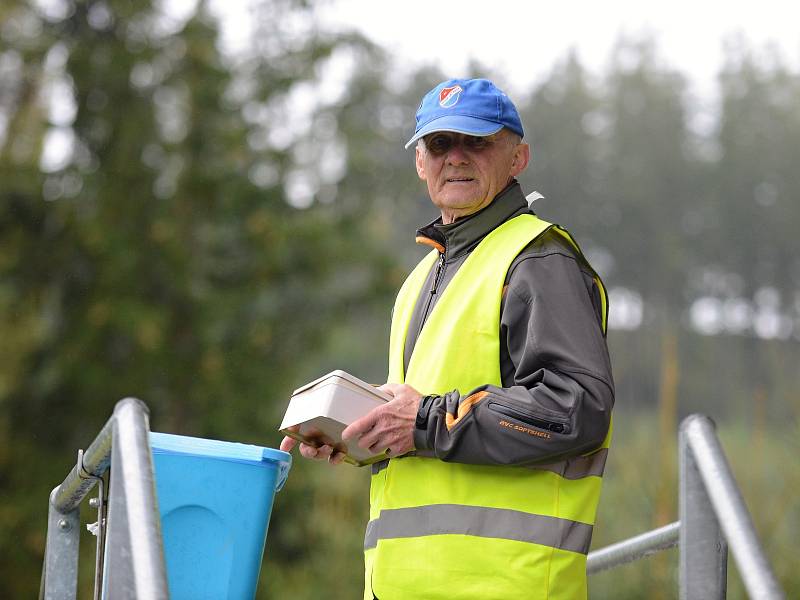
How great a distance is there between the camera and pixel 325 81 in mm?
11070

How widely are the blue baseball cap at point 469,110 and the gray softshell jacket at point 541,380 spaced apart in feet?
0.93

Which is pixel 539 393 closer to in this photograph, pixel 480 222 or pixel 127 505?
pixel 480 222

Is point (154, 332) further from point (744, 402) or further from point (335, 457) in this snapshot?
point (744, 402)

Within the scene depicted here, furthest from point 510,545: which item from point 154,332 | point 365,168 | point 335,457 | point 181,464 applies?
→ point 365,168

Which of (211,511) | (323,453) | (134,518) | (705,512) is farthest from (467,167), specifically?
(134,518)

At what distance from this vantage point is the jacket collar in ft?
7.68

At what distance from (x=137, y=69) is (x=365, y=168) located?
2.37m

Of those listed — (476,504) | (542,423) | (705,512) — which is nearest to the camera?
(705,512)

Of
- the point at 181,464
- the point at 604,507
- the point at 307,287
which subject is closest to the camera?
the point at 181,464

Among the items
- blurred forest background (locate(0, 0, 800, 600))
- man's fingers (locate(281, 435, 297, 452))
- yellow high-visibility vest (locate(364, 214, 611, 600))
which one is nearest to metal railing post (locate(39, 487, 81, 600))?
man's fingers (locate(281, 435, 297, 452))

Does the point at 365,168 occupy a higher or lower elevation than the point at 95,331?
higher

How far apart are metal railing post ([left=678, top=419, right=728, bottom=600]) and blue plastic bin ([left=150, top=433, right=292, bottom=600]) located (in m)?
0.96

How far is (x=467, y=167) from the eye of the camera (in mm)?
2367

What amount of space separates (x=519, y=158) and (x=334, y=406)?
0.71 metres
